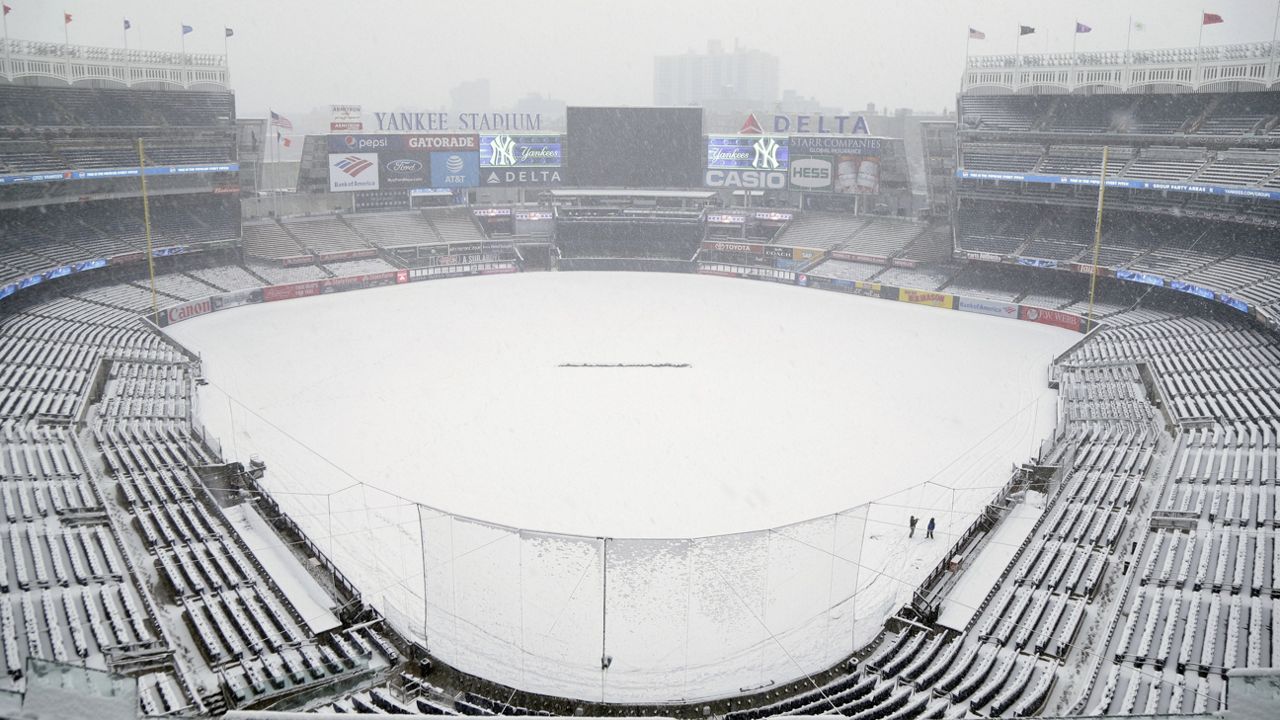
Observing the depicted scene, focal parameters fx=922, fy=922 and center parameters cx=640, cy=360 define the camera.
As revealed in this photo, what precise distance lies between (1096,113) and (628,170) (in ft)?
84.4

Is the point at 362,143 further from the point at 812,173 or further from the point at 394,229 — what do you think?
the point at 812,173

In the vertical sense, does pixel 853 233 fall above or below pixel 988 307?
above

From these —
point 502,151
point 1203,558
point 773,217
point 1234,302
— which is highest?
point 502,151

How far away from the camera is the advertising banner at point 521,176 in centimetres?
5631

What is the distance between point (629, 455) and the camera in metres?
23.7

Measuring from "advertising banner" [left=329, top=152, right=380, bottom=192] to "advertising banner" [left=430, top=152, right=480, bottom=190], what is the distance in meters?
3.47

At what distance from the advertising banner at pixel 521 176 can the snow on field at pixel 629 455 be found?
35.7 feet

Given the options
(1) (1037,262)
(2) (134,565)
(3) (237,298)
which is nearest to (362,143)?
(3) (237,298)

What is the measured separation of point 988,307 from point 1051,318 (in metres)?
3.27

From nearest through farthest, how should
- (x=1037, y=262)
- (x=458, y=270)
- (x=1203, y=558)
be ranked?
(x=1203, y=558), (x=1037, y=262), (x=458, y=270)

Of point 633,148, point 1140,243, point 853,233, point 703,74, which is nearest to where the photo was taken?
point 1140,243

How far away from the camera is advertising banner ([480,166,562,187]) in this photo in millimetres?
56312

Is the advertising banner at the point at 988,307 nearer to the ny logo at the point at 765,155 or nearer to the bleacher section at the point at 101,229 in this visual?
the ny logo at the point at 765,155

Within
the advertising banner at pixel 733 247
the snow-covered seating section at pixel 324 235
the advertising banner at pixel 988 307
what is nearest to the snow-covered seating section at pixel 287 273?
the snow-covered seating section at pixel 324 235
